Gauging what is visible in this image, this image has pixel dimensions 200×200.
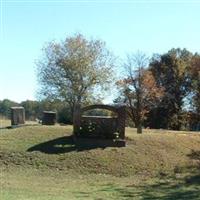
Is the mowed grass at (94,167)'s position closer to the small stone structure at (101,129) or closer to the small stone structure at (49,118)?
the small stone structure at (101,129)

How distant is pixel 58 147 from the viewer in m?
Answer: 27.3

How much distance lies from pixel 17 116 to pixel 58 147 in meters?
10.3

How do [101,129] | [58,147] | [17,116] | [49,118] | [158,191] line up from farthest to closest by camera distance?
[17,116] → [49,118] → [101,129] → [58,147] → [158,191]

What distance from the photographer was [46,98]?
55719 millimetres

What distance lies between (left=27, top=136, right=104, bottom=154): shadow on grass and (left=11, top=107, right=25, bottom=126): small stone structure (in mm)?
8686

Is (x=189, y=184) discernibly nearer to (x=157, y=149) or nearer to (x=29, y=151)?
(x=157, y=149)

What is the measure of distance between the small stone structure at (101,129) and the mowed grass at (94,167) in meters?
0.62

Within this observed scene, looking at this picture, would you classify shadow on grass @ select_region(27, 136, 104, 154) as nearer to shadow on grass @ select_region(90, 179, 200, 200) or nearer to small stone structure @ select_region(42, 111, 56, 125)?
shadow on grass @ select_region(90, 179, 200, 200)

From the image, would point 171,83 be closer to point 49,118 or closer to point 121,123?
point 49,118

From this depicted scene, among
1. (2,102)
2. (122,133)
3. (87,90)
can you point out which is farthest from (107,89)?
(2,102)

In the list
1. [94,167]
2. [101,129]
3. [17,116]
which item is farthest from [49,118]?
[94,167]

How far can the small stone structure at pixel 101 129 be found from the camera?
2817 cm

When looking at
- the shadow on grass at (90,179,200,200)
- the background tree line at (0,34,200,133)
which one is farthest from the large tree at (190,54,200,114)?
the shadow on grass at (90,179,200,200)

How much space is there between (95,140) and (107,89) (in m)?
26.7
